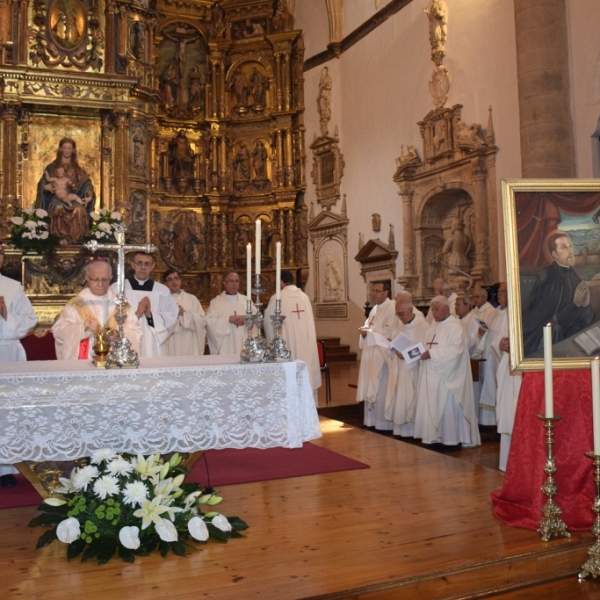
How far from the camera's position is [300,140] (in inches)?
711

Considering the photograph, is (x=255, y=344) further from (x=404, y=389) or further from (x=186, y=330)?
(x=186, y=330)

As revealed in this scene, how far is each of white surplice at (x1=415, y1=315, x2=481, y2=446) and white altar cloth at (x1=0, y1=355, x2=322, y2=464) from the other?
130 inches

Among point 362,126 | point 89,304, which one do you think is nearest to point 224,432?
point 89,304

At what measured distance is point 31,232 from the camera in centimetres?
1203

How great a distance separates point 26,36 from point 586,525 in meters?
13.2

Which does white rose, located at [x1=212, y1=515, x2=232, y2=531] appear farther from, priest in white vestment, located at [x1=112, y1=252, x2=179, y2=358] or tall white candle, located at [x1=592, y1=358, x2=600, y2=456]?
priest in white vestment, located at [x1=112, y1=252, x2=179, y2=358]

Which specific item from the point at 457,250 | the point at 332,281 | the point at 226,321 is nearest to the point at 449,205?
the point at 457,250

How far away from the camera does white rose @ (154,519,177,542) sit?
3707 mm

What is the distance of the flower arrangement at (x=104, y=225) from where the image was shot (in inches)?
476

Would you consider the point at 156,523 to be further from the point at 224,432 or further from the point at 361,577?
the point at 361,577

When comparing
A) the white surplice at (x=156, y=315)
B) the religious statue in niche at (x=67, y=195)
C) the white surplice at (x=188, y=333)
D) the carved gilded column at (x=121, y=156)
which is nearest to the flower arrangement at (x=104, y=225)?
the religious statue in niche at (x=67, y=195)

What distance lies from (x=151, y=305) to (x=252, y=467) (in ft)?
5.30

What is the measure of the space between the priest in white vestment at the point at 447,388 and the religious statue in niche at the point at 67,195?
797 centimetres

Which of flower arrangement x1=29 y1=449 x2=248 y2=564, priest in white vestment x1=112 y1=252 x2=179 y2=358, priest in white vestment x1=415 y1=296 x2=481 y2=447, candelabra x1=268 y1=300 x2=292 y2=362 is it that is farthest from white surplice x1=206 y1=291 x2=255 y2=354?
flower arrangement x1=29 y1=449 x2=248 y2=564
